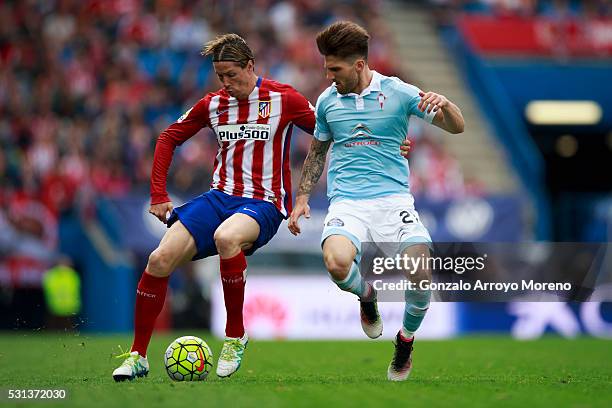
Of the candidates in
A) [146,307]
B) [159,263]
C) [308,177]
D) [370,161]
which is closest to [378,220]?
[370,161]

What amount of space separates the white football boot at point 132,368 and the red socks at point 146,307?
0.26 feet

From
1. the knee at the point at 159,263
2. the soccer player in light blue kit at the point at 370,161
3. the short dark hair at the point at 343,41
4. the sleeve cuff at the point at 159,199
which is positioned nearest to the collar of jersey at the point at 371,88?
the soccer player in light blue kit at the point at 370,161

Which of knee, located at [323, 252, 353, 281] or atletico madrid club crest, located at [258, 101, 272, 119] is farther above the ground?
atletico madrid club crest, located at [258, 101, 272, 119]

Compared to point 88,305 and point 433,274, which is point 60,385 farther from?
point 88,305

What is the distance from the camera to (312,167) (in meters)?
8.16

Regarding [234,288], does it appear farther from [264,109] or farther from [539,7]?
[539,7]

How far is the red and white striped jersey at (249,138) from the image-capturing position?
8.19m

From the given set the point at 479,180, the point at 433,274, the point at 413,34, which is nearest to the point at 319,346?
the point at 433,274

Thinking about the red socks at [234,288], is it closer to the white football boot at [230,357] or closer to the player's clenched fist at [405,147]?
the white football boot at [230,357]

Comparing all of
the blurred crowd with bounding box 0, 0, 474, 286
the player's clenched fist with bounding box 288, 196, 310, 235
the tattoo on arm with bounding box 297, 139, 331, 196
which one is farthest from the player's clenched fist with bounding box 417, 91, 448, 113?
the blurred crowd with bounding box 0, 0, 474, 286

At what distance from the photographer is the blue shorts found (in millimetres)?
7961

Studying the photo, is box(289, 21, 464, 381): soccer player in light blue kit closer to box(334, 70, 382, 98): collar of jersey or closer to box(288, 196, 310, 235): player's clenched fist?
box(334, 70, 382, 98): collar of jersey

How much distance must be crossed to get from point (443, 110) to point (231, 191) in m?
1.76

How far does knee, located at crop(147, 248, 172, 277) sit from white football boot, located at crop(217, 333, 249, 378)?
68 cm
